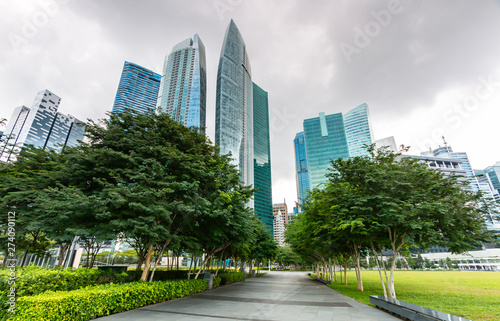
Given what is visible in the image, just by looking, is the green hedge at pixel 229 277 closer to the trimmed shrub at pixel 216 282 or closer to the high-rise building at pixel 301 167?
the trimmed shrub at pixel 216 282

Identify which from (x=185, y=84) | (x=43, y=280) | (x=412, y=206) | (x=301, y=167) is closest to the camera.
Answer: (x=43, y=280)

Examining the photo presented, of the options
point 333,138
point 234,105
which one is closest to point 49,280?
point 234,105

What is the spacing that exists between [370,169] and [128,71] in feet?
459

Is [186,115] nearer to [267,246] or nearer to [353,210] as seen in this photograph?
[267,246]

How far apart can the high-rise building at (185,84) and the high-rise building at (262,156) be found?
43334mm

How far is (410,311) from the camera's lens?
720 cm

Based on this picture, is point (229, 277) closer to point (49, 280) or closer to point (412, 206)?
point (49, 280)

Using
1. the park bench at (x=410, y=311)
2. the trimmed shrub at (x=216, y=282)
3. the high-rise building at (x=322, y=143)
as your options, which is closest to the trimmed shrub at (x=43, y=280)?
the trimmed shrub at (x=216, y=282)

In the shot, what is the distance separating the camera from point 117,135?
10531mm

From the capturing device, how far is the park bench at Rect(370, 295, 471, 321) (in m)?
5.78

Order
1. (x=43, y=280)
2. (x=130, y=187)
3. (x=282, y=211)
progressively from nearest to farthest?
(x=43, y=280) < (x=130, y=187) < (x=282, y=211)

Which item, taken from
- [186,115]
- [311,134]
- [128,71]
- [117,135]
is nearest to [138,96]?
[128,71]

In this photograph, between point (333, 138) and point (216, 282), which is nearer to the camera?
point (216, 282)

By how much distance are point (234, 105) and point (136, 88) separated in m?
56.7
